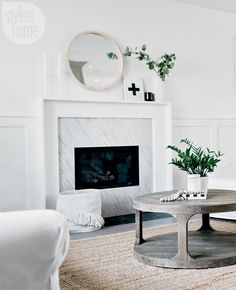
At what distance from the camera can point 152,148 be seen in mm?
5078

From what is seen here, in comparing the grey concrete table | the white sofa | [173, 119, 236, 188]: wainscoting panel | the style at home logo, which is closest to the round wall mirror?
the style at home logo

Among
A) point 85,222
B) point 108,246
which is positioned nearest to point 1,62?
point 85,222

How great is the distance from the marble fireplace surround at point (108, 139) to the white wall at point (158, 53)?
0.15 metres

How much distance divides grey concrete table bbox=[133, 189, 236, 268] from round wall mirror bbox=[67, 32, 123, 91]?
6.29 ft

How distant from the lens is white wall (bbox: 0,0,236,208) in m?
4.28

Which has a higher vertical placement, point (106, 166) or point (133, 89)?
point (133, 89)

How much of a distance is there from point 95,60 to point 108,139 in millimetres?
888

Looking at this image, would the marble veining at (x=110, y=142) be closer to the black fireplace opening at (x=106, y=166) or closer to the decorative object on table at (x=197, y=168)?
the black fireplace opening at (x=106, y=166)

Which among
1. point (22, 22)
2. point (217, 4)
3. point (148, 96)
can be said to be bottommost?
point (148, 96)

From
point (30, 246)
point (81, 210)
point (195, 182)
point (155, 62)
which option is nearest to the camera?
point (30, 246)

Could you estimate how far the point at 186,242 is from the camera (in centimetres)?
267

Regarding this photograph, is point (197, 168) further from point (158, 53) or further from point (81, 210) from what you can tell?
point (158, 53)

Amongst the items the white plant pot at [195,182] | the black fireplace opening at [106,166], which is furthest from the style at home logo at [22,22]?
the white plant pot at [195,182]

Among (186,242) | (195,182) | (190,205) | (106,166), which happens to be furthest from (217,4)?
(186,242)
